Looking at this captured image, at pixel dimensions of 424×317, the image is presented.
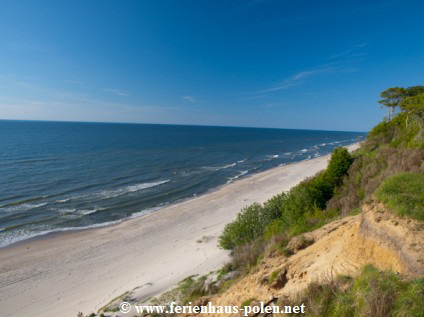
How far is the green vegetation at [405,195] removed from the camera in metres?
5.34

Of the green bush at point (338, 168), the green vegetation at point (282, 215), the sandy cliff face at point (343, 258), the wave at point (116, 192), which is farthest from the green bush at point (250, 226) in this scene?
the wave at point (116, 192)

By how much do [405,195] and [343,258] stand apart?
2210mm

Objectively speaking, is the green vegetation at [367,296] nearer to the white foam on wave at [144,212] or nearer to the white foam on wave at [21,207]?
the white foam on wave at [144,212]

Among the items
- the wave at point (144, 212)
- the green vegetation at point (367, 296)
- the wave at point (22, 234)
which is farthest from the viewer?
the wave at point (144, 212)

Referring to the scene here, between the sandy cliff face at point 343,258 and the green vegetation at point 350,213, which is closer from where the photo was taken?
the green vegetation at point 350,213

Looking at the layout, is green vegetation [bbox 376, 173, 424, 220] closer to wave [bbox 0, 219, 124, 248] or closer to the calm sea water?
wave [bbox 0, 219, 124, 248]

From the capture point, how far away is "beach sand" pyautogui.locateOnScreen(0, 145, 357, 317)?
10250 millimetres

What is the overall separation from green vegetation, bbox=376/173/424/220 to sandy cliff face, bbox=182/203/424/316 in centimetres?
19

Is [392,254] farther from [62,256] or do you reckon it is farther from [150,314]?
[62,256]

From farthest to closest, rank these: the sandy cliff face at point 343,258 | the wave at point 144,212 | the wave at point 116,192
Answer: the wave at point 116,192, the wave at point 144,212, the sandy cliff face at point 343,258

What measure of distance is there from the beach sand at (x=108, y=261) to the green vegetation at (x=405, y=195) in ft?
22.1

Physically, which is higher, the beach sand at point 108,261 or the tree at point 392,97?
the tree at point 392,97

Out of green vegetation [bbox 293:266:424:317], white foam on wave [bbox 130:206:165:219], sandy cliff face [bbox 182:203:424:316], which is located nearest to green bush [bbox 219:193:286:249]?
sandy cliff face [bbox 182:203:424:316]

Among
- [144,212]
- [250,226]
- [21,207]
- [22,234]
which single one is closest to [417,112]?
[250,226]
